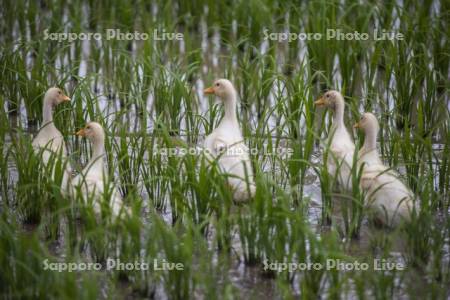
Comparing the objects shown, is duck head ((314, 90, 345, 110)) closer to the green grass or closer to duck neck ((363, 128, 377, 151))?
the green grass

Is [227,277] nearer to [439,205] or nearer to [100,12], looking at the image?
[439,205]

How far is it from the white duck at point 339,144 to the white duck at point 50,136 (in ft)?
5.96

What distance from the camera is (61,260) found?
5.88 meters

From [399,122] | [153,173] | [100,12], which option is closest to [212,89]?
[153,173]

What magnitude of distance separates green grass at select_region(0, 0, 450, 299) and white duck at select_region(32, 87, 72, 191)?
136 mm

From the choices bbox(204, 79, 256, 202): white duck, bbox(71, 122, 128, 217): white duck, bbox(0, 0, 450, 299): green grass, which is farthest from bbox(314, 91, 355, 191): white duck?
bbox(71, 122, 128, 217): white duck

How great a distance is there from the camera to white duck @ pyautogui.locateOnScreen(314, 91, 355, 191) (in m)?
6.79

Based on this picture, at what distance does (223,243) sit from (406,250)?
3.48 feet

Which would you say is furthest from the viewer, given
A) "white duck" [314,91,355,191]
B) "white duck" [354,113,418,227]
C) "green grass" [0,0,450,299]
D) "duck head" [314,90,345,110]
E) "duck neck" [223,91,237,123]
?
"duck head" [314,90,345,110]

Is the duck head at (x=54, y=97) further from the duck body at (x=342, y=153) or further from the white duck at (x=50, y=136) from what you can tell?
the duck body at (x=342, y=153)

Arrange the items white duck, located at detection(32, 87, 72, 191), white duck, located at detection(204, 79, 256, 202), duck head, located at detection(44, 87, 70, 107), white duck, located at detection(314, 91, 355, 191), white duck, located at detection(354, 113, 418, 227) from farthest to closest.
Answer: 1. duck head, located at detection(44, 87, 70, 107)
2. white duck, located at detection(314, 91, 355, 191)
3. white duck, located at detection(32, 87, 72, 191)
4. white duck, located at detection(204, 79, 256, 202)
5. white duck, located at detection(354, 113, 418, 227)

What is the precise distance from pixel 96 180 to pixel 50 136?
0.91m

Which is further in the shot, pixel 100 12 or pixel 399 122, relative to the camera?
pixel 100 12

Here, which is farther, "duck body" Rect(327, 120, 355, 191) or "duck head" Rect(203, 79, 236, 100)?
"duck head" Rect(203, 79, 236, 100)
